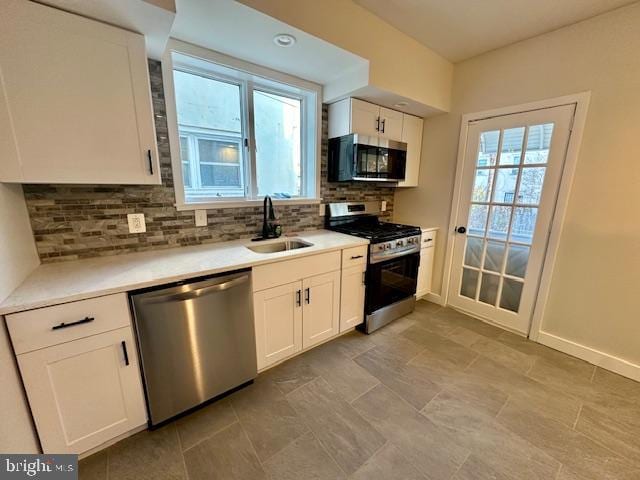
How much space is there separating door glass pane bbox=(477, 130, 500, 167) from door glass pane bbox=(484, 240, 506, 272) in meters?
0.81

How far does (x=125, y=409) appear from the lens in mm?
1322

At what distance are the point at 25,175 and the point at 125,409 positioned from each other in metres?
1.26

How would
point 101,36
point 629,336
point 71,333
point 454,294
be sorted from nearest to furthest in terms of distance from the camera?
point 71,333 → point 101,36 → point 629,336 → point 454,294

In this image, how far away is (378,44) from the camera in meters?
1.96

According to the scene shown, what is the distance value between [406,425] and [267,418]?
85 centimetres

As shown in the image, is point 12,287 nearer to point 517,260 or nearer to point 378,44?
point 378,44

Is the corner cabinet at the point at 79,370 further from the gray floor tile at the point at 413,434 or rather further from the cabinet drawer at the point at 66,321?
the gray floor tile at the point at 413,434

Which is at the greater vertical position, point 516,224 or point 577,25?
point 577,25

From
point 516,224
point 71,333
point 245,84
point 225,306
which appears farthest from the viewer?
point 516,224

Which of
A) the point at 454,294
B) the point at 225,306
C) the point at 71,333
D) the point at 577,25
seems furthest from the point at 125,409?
the point at 577,25

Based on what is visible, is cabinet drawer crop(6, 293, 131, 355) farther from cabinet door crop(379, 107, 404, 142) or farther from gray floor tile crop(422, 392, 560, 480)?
cabinet door crop(379, 107, 404, 142)

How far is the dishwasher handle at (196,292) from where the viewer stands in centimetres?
129

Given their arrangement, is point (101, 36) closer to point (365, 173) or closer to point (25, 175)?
point (25, 175)

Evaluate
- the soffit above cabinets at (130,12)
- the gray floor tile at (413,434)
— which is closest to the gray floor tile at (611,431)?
the gray floor tile at (413,434)
